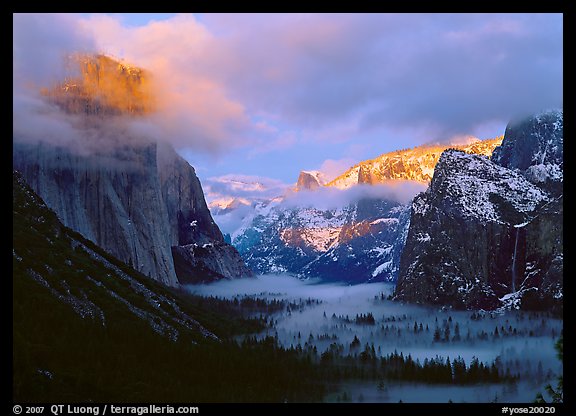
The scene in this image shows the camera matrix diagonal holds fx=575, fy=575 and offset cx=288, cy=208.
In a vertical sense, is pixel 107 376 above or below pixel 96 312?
below
